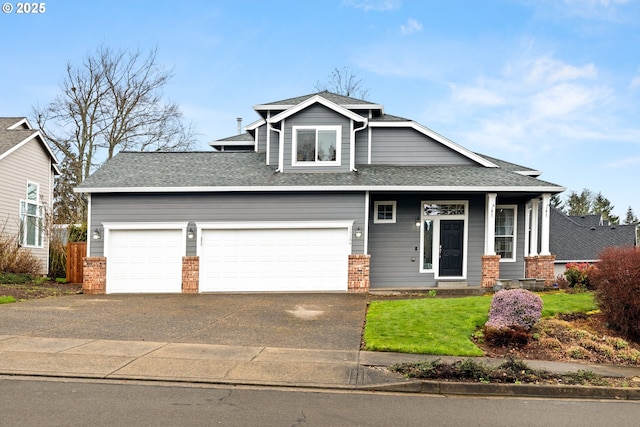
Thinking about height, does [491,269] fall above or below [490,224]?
below

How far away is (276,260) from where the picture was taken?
17.3 meters

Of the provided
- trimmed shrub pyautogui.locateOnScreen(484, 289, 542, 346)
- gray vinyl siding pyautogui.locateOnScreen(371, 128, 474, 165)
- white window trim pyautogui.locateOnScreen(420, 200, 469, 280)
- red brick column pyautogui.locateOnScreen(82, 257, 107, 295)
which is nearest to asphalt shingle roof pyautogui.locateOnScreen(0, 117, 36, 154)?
A: red brick column pyautogui.locateOnScreen(82, 257, 107, 295)

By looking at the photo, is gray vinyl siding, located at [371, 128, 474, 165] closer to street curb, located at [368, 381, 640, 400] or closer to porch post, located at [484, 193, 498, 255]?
porch post, located at [484, 193, 498, 255]

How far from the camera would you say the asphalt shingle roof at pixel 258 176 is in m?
17.2

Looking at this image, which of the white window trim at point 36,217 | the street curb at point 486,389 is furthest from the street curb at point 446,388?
the white window trim at point 36,217

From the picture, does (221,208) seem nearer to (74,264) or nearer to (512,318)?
(74,264)

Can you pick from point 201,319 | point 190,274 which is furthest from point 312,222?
point 201,319

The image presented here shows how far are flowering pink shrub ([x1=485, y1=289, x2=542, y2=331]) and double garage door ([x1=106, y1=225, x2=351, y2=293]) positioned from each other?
7326 millimetres

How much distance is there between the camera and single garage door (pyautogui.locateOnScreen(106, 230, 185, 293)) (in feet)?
56.7

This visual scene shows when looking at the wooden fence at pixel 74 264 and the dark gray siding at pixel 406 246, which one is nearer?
the dark gray siding at pixel 406 246

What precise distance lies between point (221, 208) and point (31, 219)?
1084cm

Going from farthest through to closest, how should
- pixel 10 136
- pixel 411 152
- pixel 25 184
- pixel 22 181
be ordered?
pixel 25 184, pixel 22 181, pixel 10 136, pixel 411 152

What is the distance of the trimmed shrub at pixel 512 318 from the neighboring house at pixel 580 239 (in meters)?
23.2

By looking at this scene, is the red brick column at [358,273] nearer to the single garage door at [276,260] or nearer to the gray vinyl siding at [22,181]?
the single garage door at [276,260]
